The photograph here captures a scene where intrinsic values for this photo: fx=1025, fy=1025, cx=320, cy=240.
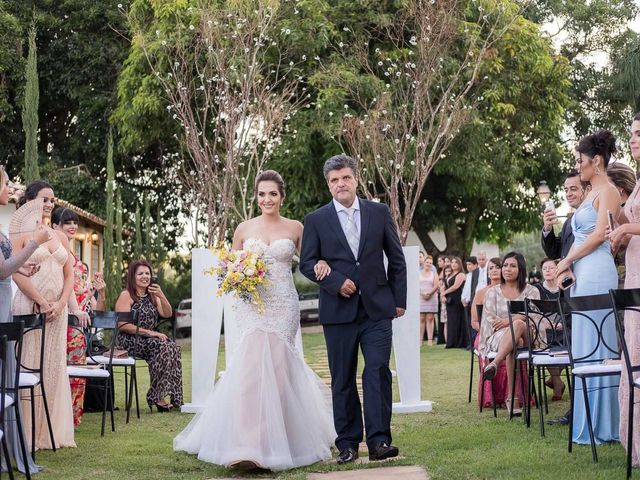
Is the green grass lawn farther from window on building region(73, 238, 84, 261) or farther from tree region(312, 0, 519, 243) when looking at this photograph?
window on building region(73, 238, 84, 261)

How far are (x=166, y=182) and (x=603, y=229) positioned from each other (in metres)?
26.8

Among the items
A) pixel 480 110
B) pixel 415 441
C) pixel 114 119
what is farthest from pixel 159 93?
pixel 415 441

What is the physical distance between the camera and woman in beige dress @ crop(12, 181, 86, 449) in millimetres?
8375

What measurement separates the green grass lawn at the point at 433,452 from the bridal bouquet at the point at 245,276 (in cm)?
130

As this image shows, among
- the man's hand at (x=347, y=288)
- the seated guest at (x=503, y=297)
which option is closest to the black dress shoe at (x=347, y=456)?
the man's hand at (x=347, y=288)

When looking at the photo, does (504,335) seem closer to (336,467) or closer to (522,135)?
(336,467)

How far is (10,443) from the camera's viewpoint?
7.38 m

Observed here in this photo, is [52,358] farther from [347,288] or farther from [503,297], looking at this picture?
[503,297]

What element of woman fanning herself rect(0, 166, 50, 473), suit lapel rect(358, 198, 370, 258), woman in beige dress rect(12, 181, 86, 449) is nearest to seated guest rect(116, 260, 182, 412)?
woman in beige dress rect(12, 181, 86, 449)

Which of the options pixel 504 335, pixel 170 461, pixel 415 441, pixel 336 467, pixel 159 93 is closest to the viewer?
pixel 336 467

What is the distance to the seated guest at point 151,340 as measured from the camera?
449 inches

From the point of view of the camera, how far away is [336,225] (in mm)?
7441

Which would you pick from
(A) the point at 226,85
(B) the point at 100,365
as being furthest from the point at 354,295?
(A) the point at 226,85

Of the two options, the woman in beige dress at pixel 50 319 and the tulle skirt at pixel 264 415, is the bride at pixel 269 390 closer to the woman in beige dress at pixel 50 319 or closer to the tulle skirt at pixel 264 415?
the tulle skirt at pixel 264 415
